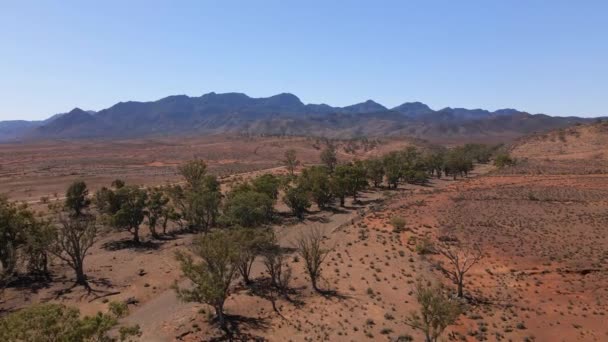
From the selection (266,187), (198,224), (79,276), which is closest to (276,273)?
(79,276)

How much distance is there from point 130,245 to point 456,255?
34.0 metres

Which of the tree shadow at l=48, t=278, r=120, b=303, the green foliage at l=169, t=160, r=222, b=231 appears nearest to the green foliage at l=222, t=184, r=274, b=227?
the green foliage at l=169, t=160, r=222, b=231

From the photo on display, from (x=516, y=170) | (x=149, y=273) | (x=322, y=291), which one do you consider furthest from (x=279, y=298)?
(x=516, y=170)

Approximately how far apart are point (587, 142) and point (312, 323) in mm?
143038

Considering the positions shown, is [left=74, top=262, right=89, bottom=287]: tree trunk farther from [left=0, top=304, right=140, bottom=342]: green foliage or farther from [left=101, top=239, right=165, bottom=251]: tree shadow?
[left=0, top=304, right=140, bottom=342]: green foliage

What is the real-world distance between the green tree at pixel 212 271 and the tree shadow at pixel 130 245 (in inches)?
726

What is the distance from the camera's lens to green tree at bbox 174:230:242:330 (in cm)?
2511

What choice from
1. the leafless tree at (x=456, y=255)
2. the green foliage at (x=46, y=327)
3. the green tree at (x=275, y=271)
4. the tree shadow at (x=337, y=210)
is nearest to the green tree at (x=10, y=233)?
the green tree at (x=275, y=271)

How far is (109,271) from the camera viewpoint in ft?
123

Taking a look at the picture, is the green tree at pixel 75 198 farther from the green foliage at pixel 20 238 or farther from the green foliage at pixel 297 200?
the green foliage at pixel 297 200

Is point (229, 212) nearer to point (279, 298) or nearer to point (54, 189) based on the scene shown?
point (279, 298)

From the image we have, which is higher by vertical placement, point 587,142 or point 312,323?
point 587,142

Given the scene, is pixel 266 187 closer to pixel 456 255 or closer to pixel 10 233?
pixel 456 255

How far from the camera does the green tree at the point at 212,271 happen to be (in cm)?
2511
